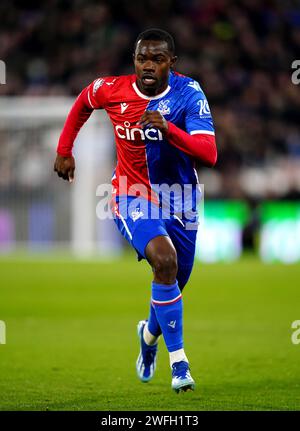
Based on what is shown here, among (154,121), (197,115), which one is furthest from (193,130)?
(154,121)

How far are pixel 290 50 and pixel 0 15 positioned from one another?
665 centimetres

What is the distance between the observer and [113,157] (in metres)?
Result: 19.8

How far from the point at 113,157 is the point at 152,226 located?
14358 mm

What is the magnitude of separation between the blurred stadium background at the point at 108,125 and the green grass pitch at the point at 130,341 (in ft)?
10.5

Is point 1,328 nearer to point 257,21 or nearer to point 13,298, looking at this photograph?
point 13,298

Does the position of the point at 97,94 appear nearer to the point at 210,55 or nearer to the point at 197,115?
the point at 197,115

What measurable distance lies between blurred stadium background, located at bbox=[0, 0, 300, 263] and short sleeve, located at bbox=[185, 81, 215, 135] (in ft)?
41.3

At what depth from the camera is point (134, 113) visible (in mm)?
5809

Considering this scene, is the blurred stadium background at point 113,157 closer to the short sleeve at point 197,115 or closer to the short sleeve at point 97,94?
the short sleeve at point 97,94

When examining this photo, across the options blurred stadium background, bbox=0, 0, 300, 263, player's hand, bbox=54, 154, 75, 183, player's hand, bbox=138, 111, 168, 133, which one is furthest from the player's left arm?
blurred stadium background, bbox=0, 0, 300, 263

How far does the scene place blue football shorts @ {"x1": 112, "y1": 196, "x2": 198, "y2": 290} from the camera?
18.0ft

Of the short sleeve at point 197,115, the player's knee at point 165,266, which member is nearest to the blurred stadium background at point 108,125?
the short sleeve at point 197,115

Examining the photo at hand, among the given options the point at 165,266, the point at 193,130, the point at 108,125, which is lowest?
the point at 165,266

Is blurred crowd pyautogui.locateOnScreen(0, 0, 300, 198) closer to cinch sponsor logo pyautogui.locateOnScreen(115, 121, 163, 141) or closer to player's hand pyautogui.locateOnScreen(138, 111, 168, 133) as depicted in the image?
cinch sponsor logo pyautogui.locateOnScreen(115, 121, 163, 141)
